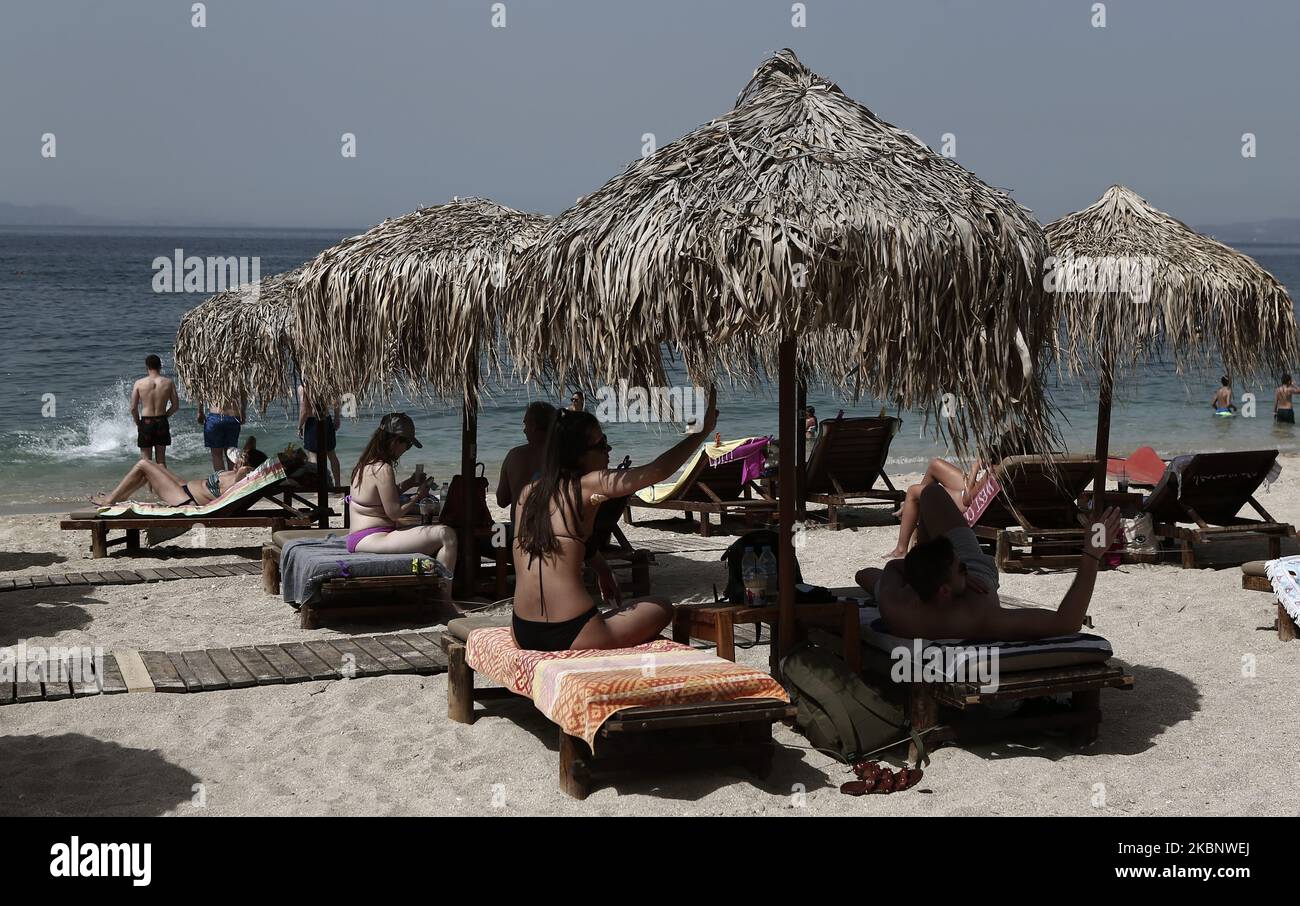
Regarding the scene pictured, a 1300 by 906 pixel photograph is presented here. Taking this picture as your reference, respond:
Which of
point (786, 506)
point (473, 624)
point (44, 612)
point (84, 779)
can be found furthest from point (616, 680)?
point (44, 612)

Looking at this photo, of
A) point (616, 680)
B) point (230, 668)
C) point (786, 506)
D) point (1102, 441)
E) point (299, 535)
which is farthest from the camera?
point (1102, 441)

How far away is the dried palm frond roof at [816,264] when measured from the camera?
4645 millimetres

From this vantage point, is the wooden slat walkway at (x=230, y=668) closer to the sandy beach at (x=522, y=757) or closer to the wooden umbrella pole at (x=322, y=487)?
the sandy beach at (x=522, y=757)

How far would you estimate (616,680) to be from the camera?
14.0 ft

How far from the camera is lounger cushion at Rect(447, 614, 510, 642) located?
5.38m

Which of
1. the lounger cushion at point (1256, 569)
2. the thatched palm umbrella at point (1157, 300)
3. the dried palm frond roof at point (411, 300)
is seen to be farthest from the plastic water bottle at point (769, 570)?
the thatched palm umbrella at point (1157, 300)

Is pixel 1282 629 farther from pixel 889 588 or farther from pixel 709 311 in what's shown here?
pixel 709 311

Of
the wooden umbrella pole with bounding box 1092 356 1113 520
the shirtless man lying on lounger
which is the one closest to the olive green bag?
the shirtless man lying on lounger

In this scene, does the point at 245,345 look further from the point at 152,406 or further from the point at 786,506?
the point at 786,506

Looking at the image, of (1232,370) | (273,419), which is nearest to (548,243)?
(1232,370)

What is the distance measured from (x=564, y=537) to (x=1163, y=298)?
6101 millimetres

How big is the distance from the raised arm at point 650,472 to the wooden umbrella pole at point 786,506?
0.59m

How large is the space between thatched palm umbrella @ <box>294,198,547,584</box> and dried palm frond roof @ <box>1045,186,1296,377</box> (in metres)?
4.19

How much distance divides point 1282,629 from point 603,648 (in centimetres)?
379
